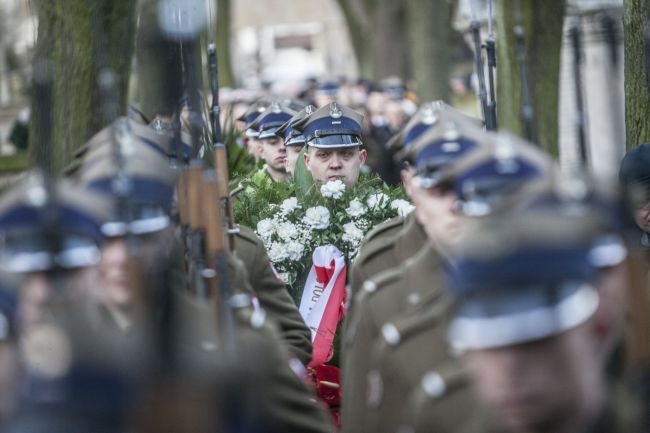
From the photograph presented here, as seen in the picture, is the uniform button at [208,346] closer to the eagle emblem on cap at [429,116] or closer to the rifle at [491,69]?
the eagle emblem on cap at [429,116]

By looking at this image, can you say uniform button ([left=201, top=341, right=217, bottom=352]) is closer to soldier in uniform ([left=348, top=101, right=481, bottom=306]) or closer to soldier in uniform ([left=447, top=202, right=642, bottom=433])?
soldier in uniform ([left=447, top=202, right=642, bottom=433])

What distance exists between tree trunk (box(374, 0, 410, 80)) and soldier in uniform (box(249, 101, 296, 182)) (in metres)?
16.5

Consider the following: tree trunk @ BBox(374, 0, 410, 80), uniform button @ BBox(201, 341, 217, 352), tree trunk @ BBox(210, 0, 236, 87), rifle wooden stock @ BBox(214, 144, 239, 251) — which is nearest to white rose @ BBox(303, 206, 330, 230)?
rifle wooden stock @ BBox(214, 144, 239, 251)

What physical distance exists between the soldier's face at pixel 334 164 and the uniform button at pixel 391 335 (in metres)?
4.20

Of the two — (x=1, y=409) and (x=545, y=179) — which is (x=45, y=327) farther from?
(x=545, y=179)

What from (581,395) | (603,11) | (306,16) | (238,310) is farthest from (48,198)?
(306,16)

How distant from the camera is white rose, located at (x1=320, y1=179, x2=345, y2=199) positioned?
30.6 ft

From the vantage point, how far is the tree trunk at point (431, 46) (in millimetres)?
21812

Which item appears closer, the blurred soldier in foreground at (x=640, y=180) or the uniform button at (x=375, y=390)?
the uniform button at (x=375, y=390)

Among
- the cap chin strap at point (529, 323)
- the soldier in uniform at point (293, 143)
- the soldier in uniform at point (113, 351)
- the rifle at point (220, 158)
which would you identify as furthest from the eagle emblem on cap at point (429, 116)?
the soldier in uniform at point (293, 143)

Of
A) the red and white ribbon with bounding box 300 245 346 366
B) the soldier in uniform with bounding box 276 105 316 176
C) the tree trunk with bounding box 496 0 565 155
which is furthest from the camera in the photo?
the tree trunk with bounding box 496 0 565 155

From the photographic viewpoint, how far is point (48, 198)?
14.8 feet

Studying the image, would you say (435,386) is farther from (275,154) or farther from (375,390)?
(275,154)

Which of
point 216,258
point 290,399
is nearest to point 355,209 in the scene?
point 216,258
